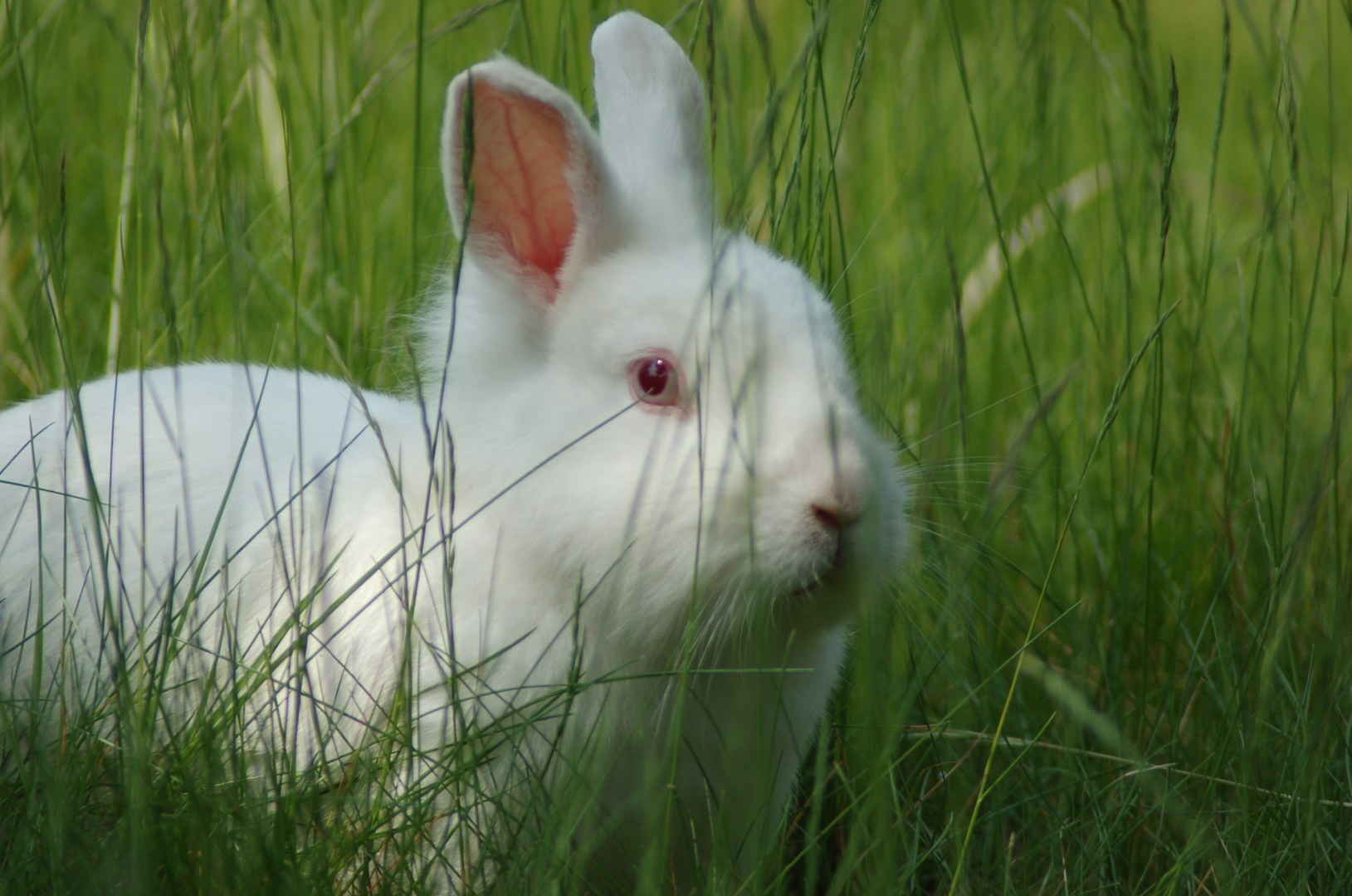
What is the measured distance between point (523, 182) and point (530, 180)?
0.5 inches

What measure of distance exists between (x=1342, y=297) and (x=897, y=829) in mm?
3140

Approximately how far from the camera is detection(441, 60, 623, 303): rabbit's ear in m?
2.01

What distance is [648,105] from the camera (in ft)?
7.61

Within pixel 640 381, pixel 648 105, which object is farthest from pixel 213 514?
pixel 648 105

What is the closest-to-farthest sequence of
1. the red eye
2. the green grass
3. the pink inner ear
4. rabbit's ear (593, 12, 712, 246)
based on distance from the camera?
the green grass
the red eye
the pink inner ear
rabbit's ear (593, 12, 712, 246)

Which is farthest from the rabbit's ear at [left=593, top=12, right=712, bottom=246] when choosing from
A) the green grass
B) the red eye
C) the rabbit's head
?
the red eye

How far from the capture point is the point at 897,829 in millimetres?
2002

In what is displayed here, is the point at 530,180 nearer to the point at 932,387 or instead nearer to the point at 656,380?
the point at 656,380

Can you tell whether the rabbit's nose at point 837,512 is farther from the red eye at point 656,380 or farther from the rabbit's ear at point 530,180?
the rabbit's ear at point 530,180

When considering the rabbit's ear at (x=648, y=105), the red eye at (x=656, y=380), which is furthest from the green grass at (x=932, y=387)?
the red eye at (x=656, y=380)

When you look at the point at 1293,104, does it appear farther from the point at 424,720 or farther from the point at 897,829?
the point at 424,720

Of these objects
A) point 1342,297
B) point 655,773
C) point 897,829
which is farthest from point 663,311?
point 1342,297

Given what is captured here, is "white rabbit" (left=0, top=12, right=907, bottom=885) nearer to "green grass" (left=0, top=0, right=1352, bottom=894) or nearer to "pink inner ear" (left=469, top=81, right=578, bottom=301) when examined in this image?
"pink inner ear" (left=469, top=81, right=578, bottom=301)

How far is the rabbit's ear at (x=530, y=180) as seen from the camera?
201 cm
